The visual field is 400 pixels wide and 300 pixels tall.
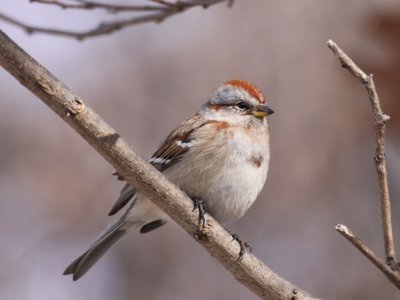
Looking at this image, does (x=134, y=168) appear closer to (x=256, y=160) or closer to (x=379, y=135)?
(x=379, y=135)

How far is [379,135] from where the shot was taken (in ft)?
8.86

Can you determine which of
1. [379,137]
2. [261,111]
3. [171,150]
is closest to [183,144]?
[171,150]

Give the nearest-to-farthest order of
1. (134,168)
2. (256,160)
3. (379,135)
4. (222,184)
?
(379,135) < (134,168) < (222,184) < (256,160)

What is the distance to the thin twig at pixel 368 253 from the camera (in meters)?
2.68

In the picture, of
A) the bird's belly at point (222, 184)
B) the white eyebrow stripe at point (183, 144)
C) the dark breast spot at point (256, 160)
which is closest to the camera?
the bird's belly at point (222, 184)

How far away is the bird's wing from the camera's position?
14.3ft

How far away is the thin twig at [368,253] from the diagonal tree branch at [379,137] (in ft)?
0.05

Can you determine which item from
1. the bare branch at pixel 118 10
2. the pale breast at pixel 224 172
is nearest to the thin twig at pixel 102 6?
the bare branch at pixel 118 10

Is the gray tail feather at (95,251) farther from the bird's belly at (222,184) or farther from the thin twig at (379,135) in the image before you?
the thin twig at (379,135)

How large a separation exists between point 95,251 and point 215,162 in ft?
3.46

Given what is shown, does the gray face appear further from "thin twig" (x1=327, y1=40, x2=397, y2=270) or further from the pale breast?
"thin twig" (x1=327, y1=40, x2=397, y2=270)

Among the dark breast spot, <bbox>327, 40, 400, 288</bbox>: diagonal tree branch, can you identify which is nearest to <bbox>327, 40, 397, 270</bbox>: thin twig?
<bbox>327, 40, 400, 288</bbox>: diagonal tree branch

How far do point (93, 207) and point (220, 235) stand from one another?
319 cm

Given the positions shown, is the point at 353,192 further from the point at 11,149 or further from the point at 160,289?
the point at 11,149
